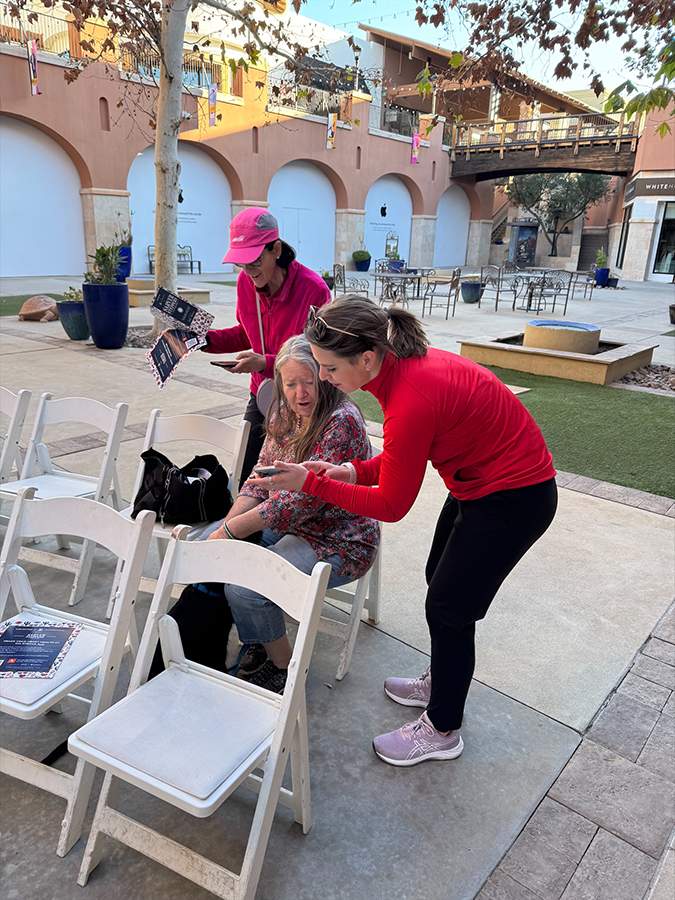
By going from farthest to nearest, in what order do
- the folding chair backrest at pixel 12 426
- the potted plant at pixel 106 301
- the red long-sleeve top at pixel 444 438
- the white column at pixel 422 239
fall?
the white column at pixel 422 239, the potted plant at pixel 106 301, the folding chair backrest at pixel 12 426, the red long-sleeve top at pixel 444 438

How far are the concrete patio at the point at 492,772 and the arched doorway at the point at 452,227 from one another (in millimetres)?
31702

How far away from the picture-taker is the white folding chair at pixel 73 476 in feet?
9.55

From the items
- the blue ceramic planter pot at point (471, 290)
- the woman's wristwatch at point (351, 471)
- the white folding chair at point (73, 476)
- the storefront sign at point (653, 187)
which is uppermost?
the storefront sign at point (653, 187)

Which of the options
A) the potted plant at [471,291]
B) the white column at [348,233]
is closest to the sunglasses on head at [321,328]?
the potted plant at [471,291]

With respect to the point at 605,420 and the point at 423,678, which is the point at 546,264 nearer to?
the point at 605,420

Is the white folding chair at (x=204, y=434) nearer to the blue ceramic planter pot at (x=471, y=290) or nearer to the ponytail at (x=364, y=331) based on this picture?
the ponytail at (x=364, y=331)

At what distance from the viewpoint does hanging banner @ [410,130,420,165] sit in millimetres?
28656

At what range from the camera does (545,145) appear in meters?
29.1

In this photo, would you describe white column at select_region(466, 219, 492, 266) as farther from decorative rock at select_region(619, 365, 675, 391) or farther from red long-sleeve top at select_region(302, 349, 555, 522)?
red long-sleeve top at select_region(302, 349, 555, 522)

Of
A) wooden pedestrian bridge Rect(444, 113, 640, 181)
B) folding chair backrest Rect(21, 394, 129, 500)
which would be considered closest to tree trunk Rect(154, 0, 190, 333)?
folding chair backrest Rect(21, 394, 129, 500)

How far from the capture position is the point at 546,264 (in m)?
38.7

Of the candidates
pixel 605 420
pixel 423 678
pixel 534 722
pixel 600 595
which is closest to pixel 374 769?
pixel 423 678

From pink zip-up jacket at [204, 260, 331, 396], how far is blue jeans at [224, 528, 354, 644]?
99 centimetres

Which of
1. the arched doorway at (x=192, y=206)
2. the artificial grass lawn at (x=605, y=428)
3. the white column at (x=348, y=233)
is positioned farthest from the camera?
the white column at (x=348, y=233)
